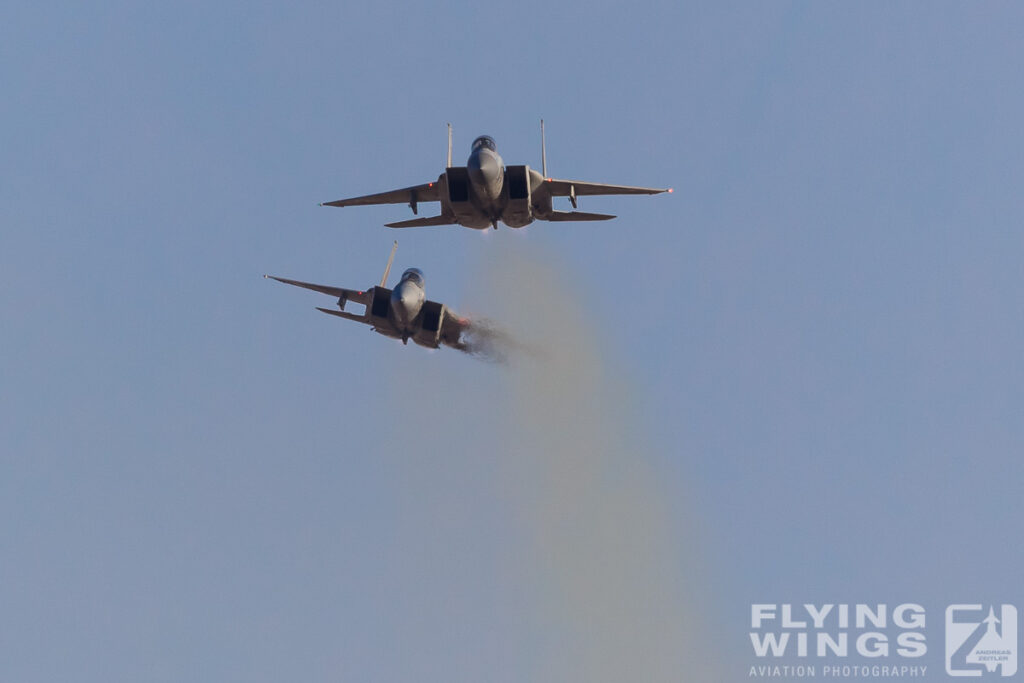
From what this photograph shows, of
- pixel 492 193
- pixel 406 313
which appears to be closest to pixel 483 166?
pixel 492 193

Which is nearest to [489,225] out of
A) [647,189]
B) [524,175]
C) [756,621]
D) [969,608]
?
[524,175]

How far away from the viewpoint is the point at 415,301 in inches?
2168

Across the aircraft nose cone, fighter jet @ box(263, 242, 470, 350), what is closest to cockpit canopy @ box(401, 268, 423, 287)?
fighter jet @ box(263, 242, 470, 350)

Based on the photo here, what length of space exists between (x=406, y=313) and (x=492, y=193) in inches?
238

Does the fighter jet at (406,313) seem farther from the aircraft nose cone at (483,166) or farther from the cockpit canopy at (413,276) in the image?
the aircraft nose cone at (483,166)

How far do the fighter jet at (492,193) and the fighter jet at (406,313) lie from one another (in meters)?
2.47

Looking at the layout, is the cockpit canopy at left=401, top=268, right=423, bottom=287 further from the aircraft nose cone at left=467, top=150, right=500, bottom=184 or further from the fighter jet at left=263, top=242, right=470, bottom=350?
the aircraft nose cone at left=467, top=150, right=500, bottom=184

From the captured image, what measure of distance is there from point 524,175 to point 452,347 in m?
9.13

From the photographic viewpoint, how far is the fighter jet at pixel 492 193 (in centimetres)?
5138

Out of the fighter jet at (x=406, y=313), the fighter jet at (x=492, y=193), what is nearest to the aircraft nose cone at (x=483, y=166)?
the fighter jet at (x=492, y=193)

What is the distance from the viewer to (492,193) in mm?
51625

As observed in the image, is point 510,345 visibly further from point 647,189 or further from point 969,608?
point 969,608

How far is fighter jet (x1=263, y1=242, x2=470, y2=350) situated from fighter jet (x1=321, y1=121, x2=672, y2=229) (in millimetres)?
2471

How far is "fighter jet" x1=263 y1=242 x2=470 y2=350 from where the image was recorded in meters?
54.9
